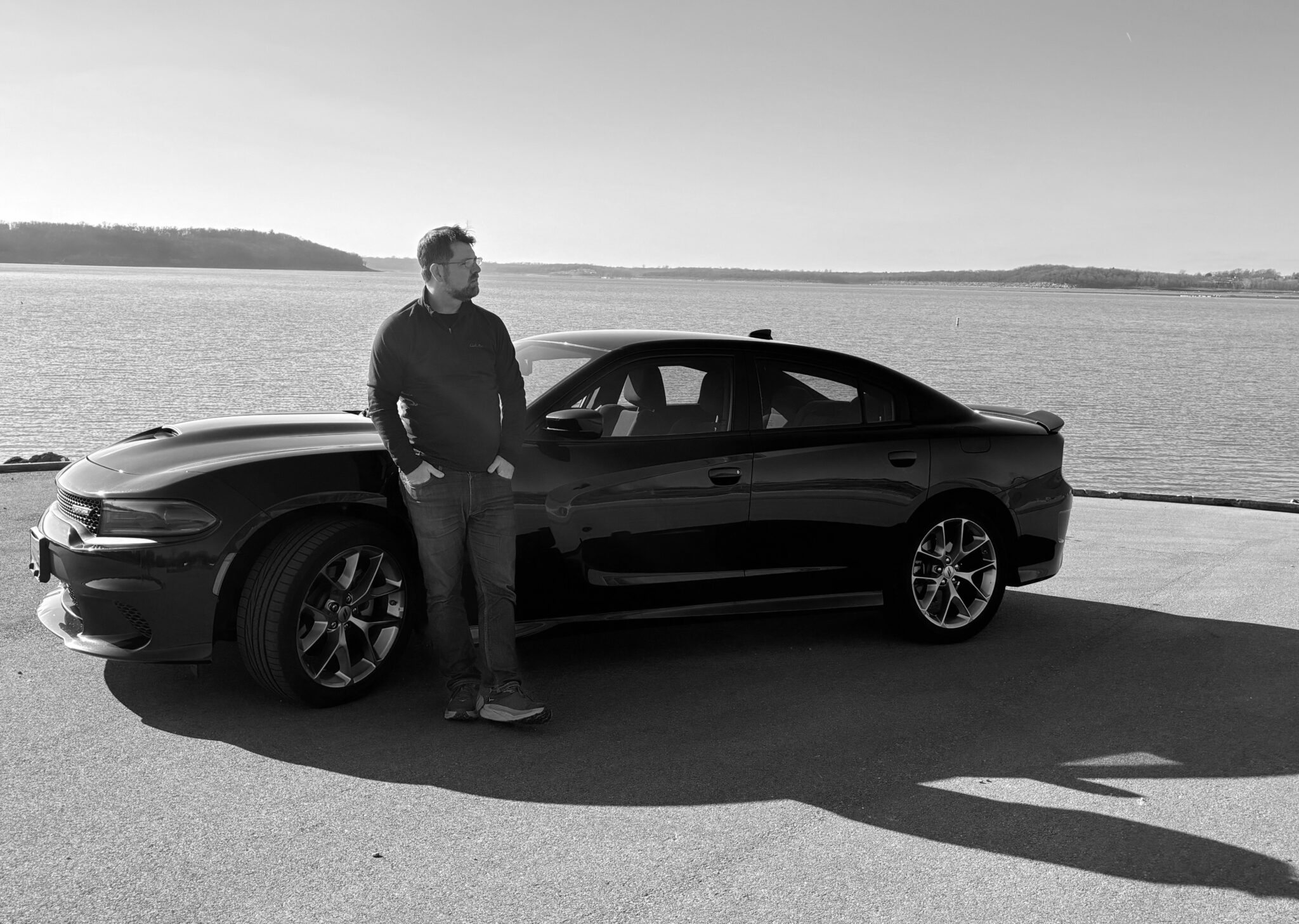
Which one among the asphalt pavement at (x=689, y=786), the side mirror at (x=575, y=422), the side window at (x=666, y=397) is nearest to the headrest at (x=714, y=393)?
the side window at (x=666, y=397)

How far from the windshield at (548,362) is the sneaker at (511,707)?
1.31 m

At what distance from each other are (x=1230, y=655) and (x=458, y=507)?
408 cm

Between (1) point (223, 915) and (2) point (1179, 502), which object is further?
(2) point (1179, 502)

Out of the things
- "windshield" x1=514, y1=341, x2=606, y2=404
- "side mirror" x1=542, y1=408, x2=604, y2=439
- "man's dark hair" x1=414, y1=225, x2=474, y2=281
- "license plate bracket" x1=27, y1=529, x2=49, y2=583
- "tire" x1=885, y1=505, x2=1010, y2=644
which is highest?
"man's dark hair" x1=414, y1=225, x2=474, y2=281

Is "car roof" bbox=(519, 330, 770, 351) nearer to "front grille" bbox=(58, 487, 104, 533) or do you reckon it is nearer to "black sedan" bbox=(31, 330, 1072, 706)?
"black sedan" bbox=(31, 330, 1072, 706)

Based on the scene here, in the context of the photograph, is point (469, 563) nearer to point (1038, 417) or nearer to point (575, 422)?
point (575, 422)

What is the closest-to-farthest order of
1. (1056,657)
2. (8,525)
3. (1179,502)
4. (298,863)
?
(298,863) → (1056,657) → (8,525) → (1179,502)

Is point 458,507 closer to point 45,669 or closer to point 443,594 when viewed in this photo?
point 443,594

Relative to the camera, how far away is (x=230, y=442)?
16.7 feet

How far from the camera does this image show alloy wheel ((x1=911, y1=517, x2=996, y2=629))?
19.9 ft

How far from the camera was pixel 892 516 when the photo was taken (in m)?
5.92

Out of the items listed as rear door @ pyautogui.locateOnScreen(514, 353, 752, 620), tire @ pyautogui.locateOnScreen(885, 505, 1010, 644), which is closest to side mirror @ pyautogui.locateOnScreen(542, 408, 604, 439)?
rear door @ pyautogui.locateOnScreen(514, 353, 752, 620)

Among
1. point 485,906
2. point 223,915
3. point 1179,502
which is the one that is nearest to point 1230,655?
point 485,906

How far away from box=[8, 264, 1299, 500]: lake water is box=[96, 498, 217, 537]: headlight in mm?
16388
